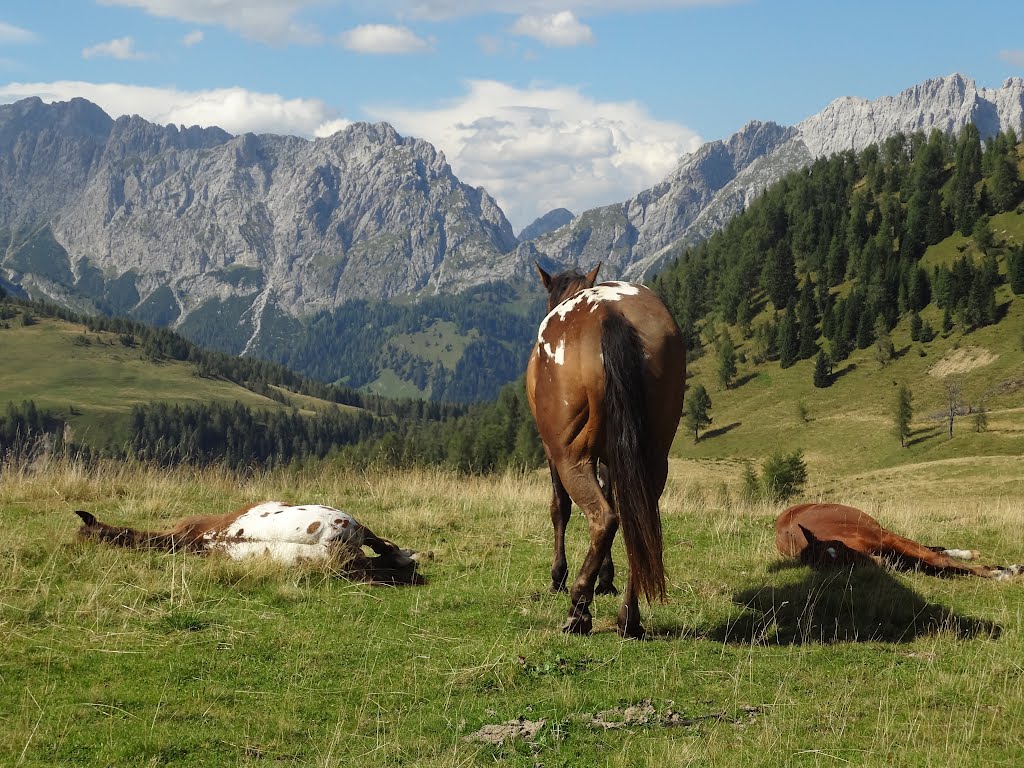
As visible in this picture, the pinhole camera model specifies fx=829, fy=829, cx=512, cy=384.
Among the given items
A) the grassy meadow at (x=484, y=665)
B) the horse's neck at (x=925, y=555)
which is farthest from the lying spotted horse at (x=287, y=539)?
the horse's neck at (x=925, y=555)

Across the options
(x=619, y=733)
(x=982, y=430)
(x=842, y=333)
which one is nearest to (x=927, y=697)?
(x=619, y=733)

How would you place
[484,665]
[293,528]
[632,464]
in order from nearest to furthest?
[484,665], [632,464], [293,528]

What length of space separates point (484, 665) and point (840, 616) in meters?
4.52

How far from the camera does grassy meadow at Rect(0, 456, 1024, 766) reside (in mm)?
5543

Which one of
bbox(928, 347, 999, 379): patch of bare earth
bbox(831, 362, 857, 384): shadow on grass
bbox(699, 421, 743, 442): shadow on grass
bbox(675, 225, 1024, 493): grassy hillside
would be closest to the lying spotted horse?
bbox(675, 225, 1024, 493): grassy hillside

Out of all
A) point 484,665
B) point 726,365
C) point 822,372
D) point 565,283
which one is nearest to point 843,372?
point 822,372

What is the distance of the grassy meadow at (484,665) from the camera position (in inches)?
218

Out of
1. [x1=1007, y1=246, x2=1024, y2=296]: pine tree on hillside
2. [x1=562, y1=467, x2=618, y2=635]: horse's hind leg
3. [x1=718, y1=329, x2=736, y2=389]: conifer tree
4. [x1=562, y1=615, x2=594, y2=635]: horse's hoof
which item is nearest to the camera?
[x1=562, y1=467, x2=618, y2=635]: horse's hind leg

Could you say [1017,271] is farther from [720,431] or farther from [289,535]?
[289,535]

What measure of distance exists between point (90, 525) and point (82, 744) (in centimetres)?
569

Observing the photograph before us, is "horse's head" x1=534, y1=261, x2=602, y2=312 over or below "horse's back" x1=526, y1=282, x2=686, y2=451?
over

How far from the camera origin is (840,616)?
9250 mm

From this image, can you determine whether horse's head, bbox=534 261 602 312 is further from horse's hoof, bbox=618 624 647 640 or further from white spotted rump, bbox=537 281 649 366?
horse's hoof, bbox=618 624 647 640

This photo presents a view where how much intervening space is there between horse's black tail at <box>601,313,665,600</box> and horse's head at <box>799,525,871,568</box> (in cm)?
434
